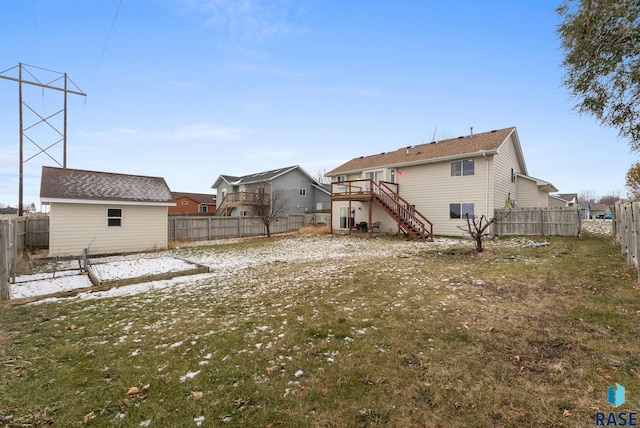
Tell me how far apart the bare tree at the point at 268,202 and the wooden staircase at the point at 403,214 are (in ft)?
30.0

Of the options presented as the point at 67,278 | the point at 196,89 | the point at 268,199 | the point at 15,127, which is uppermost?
the point at 196,89

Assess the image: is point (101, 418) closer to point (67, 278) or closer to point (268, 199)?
point (67, 278)

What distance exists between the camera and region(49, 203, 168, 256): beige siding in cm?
1416

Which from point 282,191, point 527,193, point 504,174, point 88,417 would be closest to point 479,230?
point 504,174

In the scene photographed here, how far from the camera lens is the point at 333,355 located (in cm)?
381

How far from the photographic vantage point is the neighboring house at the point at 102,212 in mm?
14172

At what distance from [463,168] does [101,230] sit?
70.4 ft

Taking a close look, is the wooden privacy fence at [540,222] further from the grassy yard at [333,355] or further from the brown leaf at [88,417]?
the brown leaf at [88,417]

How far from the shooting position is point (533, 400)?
282 cm

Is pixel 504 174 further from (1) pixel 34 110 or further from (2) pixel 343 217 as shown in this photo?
(1) pixel 34 110

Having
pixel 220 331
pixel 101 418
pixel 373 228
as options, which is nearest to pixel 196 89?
pixel 373 228

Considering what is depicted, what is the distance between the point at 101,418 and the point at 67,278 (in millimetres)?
8922

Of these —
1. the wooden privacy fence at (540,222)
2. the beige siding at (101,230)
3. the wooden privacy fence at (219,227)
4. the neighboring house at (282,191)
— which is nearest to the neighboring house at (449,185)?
the wooden privacy fence at (540,222)

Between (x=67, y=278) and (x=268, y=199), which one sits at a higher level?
(x=268, y=199)
